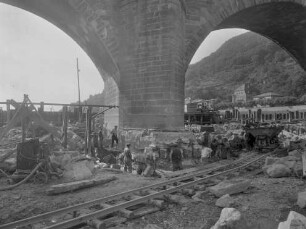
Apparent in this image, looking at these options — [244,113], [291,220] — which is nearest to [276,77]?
[244,113]

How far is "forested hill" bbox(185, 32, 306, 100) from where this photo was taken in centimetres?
11925

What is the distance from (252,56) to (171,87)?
505 ft

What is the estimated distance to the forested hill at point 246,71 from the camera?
119 meters

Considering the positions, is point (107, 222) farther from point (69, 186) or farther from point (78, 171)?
point (78, 171)

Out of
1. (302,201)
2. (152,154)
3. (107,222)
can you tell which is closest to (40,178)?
(152,154)

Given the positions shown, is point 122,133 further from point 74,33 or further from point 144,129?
point 74,33

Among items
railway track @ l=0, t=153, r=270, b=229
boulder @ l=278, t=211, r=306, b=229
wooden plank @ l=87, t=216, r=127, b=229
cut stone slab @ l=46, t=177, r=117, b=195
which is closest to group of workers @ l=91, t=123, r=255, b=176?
cut stone slab @ l=46, t=177, r=117, b=195

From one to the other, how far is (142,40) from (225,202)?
8.03m

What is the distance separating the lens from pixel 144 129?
455 inches

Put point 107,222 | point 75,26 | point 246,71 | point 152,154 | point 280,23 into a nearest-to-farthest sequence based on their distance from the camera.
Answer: point 107,222 < point 152,154 < point 75,26 < point 280,23 < point 246,71

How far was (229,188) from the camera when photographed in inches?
244

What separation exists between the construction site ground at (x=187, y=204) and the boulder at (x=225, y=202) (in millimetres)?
93

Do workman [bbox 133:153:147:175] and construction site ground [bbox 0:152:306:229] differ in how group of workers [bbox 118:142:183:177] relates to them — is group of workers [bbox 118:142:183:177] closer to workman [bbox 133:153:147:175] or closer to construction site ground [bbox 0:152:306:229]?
workman [bbox 133:153:147:175]

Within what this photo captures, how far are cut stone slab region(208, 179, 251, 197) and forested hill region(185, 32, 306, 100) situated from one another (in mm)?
108499
